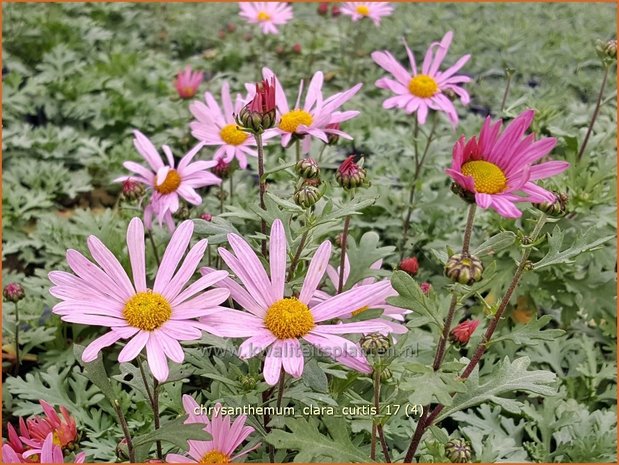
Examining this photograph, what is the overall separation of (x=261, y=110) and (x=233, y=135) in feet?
1.95

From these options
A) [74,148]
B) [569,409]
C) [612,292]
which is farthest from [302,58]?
[569,409]

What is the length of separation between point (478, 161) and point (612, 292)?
3.44ft

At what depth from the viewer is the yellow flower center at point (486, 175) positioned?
115 cm

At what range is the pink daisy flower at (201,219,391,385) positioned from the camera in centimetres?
110

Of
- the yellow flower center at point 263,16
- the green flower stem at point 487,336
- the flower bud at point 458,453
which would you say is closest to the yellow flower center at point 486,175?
the green flower stem at point 487,336

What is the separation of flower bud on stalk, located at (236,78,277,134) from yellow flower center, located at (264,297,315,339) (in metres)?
0.32

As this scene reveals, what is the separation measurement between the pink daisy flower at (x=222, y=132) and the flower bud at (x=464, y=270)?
823 mm

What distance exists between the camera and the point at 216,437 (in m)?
1.27

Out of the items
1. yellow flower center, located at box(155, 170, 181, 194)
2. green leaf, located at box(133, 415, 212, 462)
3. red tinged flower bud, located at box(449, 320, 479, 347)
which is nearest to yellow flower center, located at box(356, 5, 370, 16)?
yellow flower center, located at box(155, 170, 181, 194)

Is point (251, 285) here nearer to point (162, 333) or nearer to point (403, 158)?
point (162, 333)

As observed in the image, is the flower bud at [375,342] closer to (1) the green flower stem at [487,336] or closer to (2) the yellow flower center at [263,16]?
(1) the green flower stem at [487,336]

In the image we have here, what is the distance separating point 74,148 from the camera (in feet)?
9.69

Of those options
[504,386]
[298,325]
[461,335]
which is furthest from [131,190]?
[504,386]

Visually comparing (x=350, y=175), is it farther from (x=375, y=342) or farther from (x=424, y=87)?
(x=424, y=87)
